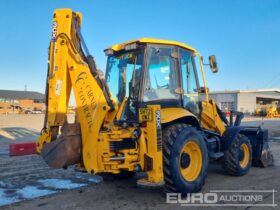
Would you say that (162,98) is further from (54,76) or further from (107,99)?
(54,76)

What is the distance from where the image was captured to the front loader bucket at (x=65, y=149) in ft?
17.0

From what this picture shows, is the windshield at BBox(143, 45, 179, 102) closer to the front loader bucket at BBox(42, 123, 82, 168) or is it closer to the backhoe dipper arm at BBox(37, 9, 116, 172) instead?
the backhoe dipper arm at BBox(37, 9, 116, 172)

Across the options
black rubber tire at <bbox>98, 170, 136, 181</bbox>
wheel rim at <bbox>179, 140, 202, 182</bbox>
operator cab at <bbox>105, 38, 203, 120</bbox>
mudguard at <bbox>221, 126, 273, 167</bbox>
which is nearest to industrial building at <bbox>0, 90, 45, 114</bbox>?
mudguard at <bbox>221, 126, 273, 167</bbox>

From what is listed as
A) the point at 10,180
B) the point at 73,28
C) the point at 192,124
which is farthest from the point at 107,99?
the point at 10,180

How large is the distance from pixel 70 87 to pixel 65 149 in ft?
3.68

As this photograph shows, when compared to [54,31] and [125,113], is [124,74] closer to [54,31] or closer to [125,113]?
[125,113]

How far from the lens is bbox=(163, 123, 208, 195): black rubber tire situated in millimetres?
5301

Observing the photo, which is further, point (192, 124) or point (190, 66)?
point (190, 66)

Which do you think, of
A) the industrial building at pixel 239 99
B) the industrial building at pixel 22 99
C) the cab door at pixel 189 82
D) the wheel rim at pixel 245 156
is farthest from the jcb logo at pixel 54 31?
the industrial building at pixel 22 99

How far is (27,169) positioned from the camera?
8.19m

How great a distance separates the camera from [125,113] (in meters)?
5.74

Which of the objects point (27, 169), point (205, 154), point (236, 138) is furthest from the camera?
point (27, 169)

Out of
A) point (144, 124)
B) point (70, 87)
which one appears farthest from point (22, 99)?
point (144, 124)

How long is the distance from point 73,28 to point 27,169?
13.7 feet
